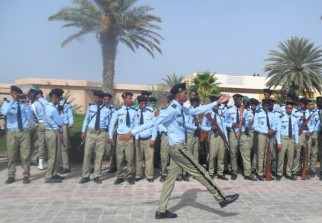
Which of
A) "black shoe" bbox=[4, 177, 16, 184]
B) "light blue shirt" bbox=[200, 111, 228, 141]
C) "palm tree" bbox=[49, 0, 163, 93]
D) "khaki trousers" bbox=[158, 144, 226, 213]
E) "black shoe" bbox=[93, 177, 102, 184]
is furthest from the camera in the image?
"palm tree" bbox=[49, 0, 163, 93]

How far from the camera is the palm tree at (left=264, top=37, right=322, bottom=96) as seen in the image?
28.3m

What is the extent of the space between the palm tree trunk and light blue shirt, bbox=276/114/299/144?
641 inches

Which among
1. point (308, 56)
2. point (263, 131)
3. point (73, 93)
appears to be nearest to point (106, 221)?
point (263, 131)

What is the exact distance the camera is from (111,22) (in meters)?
22.1

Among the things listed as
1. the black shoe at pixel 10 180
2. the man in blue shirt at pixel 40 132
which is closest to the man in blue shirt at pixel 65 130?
the man in blue shirt at pixel 40 132

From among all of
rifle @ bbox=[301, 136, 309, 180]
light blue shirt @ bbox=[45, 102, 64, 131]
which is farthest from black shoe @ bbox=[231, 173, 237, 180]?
light blue shirt @ bbox=[45, 102, 64, 131]

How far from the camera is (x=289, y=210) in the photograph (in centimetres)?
591

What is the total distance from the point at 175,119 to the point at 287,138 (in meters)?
4.12

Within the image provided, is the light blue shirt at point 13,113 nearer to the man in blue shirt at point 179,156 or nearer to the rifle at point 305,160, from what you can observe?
the man in blue shirt at point 179,156

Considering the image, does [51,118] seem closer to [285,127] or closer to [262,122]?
[262,122]

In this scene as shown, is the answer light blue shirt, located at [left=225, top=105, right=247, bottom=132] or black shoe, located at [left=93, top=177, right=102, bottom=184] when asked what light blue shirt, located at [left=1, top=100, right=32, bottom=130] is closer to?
black shoe, located at [left=93, top=177, right=102, bottom=184]

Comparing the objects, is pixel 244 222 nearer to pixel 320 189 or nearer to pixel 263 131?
pixel 320 189

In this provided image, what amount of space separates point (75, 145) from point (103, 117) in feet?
8.71

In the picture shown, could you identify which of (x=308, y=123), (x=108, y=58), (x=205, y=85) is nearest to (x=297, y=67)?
(x=205, y=85)
